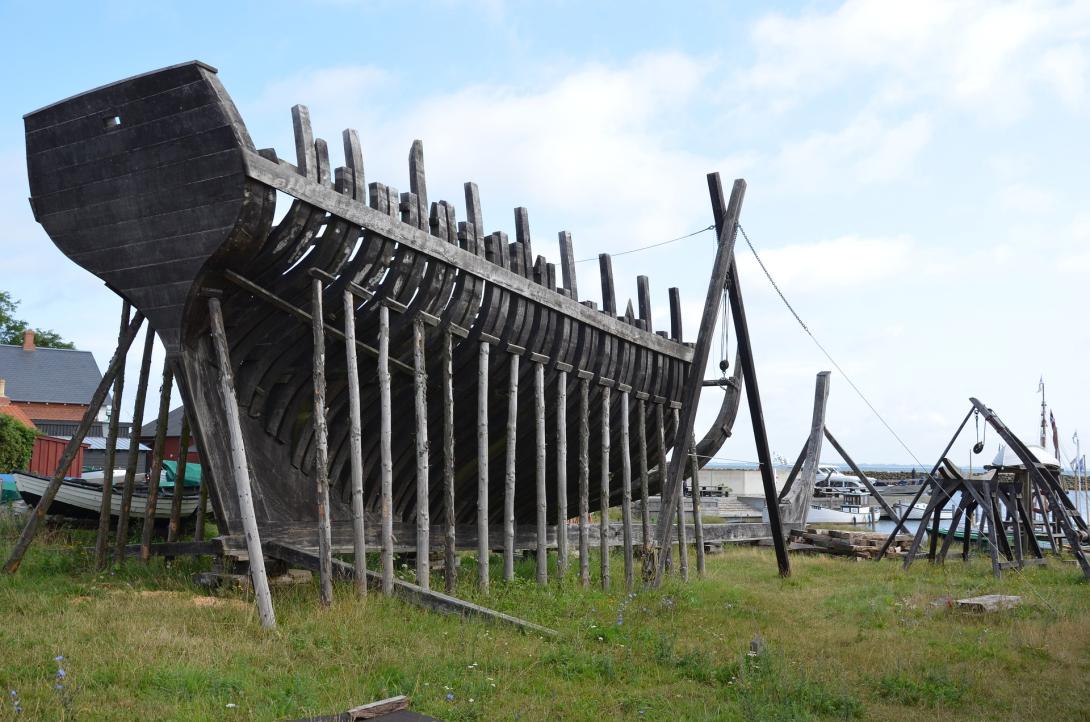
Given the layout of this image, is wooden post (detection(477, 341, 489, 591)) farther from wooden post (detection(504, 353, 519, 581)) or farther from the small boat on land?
the small boat on land

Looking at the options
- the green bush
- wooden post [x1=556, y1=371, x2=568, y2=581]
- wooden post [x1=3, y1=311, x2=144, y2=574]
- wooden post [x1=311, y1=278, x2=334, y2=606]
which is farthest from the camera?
the green bush

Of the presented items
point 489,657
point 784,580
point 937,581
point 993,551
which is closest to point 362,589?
point 489,657

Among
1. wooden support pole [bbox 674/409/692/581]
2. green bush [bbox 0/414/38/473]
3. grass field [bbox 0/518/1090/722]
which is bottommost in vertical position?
grass field [bbox 0/518/1090/722]

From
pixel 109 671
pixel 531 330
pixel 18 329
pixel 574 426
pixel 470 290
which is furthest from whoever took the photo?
pixel 18 329

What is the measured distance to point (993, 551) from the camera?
13.3 meters

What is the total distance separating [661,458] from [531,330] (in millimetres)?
3368

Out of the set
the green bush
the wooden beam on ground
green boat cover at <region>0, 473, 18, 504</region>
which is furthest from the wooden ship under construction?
the green bush

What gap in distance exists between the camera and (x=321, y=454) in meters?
8.37

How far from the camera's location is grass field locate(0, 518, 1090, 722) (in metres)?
5.78

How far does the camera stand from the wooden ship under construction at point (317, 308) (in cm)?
815

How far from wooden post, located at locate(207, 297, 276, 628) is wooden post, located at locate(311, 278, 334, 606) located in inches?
19.4

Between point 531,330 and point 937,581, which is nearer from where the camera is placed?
point 531,330

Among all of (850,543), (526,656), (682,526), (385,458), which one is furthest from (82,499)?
(850,543)

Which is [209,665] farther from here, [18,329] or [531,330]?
[18,329]
